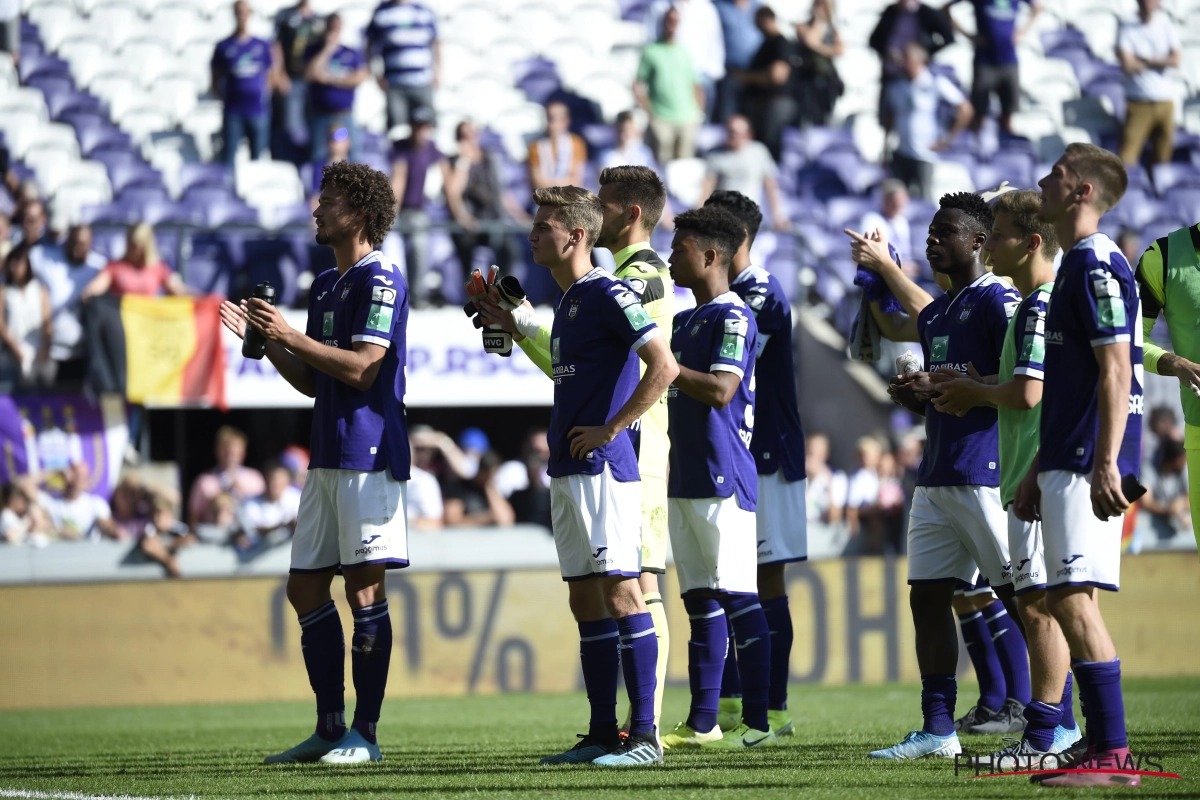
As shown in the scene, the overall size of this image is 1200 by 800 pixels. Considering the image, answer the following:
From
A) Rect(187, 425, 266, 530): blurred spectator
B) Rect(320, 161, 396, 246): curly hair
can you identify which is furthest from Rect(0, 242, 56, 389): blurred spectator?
Rect(320, 161, 396, 246): curly hair

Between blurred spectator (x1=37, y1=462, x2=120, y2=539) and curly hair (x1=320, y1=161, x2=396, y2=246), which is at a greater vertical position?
curly hair (x1=320, y1=161, x2=396, y2=246)

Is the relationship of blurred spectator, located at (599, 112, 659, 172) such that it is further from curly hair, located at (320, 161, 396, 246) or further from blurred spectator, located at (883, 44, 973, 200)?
curly hair, located at (320, 161, 396, 246)

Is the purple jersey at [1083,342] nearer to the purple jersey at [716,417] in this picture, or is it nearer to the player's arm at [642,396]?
the player's arm at [642,396]

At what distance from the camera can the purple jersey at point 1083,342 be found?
4.97 m

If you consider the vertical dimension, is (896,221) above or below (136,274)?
above

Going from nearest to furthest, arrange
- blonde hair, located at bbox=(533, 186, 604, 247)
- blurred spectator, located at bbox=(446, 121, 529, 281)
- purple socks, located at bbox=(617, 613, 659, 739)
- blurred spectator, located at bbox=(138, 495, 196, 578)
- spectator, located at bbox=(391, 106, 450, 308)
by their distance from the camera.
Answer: purple socks, located at bbox=(617, 613, 659, 739)
blonde hair, located at bbox=(533, 186, 604, 247)
blurred spectator, located at bbox=(138, 495, 196, 578)
spectator, located at bbox=(391, 106, 450, 308)
blurred spectator, located at bbox=(446, 121, 529, 281)

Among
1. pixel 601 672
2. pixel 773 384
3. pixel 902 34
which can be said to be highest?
pixel 902 34

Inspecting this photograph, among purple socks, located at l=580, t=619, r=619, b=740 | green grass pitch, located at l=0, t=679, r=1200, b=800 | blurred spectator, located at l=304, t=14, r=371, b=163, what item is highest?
blurred spectator, located at l=304, t=14, r=371, b=163

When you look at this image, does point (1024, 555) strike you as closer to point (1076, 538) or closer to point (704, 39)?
point (1076, 538)

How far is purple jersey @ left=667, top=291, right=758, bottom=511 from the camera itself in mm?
6438

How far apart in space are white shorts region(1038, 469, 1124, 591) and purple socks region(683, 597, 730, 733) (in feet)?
5.88

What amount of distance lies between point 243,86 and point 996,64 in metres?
9.05

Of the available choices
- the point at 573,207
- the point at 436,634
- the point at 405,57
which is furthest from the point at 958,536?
the point at 405,57

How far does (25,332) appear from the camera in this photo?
13.1 metres
